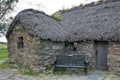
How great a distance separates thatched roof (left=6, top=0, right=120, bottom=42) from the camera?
12133 millimetres

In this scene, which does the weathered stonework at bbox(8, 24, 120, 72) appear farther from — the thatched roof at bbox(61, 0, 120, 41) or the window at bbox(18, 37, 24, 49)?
the thatched roof at bbox(61, 0, 120, 41)

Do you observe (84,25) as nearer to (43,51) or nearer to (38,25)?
(38,25)

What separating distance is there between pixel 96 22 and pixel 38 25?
3761 millimetres

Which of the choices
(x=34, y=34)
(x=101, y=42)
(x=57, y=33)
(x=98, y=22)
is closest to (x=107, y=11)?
(x=98, y=22)

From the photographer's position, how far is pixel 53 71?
1155 centimetres

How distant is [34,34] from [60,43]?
201 centimetres

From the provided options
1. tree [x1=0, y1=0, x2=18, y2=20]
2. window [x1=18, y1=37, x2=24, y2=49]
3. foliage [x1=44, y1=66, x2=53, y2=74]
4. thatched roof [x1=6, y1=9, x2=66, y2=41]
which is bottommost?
foliage [x1=44, y1=66, x2=53, y2=74]

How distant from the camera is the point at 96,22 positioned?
13.6 metres

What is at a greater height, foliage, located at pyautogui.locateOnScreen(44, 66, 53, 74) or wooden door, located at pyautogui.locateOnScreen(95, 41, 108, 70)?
wooden door, located at pyautogui.locateOnScreen(95, 41, 108, 70)

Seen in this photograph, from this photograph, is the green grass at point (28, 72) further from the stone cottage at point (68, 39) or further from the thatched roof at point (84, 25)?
the thatched roof at point (84, 25)

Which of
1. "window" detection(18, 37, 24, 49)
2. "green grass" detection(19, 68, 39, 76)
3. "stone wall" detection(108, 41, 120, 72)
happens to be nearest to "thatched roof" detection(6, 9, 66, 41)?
"window" detection(18, 37, 24, 49)

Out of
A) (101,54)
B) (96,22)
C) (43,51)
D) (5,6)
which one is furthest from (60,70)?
(5,6)

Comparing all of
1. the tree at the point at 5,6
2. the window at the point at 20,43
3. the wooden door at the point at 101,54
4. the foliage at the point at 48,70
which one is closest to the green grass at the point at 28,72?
the foliage at the point at 48,70

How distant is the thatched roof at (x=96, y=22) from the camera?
12057mm
